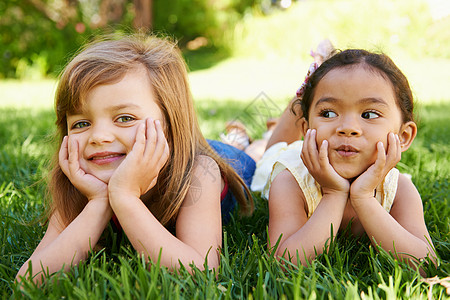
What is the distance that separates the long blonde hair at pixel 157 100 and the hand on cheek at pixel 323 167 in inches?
18.4

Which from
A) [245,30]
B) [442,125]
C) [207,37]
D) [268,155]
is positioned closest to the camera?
[268,155]

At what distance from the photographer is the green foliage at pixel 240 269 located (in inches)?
55.2

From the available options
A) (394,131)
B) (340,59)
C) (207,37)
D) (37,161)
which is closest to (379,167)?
(394,131)

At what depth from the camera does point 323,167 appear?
71.1 inches

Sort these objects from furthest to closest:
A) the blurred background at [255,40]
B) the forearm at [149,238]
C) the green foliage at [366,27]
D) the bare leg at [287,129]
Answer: the green foliage at [366,27], the blurred background at [255,40], the bare leg at [287,129], the forearm at [149,238]

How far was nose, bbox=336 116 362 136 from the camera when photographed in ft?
5.89

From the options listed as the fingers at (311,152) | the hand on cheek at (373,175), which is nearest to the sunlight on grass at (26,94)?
the fingers at (311,152)

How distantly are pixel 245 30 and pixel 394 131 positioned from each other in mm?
14448

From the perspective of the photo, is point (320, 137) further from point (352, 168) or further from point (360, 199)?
point (360, 199)

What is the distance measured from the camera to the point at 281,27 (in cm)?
1403

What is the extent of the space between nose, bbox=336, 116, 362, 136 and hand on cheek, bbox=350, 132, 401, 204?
0.10 meters

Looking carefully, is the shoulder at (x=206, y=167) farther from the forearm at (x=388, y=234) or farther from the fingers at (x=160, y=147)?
the forearm at (x=388, y=234)

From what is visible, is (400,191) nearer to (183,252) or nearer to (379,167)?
(379,167)

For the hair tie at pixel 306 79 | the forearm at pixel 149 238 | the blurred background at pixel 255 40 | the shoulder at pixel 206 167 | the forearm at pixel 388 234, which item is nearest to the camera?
the forearm at pixel 149 238
